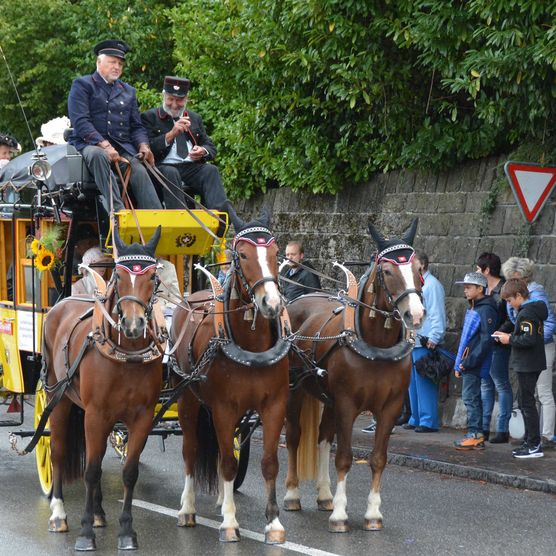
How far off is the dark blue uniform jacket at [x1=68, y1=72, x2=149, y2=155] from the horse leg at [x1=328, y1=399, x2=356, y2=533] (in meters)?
3.09

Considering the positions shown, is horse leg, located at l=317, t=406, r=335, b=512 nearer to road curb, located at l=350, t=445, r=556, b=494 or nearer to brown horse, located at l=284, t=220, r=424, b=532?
brown horse, located at l=284, t=220, r=424, b=532

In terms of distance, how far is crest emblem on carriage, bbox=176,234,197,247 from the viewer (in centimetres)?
941

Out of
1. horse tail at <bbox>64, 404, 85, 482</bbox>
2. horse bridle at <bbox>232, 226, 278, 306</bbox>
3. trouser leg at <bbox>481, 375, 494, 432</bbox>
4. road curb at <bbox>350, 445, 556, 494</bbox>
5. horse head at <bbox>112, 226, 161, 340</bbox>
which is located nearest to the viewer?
horse head at <bbox>112, 226, 161, 340</bbox>

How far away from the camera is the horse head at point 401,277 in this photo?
7.82m

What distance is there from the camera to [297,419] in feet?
30.3

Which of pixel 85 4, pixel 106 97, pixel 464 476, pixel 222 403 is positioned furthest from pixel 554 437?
pixel 85 4

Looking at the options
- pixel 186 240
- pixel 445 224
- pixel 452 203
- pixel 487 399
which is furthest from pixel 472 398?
pixel 186 240

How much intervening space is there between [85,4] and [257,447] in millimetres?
10403

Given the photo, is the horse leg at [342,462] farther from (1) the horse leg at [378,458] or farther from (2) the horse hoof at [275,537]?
(2) the horse hoof at [275,537]

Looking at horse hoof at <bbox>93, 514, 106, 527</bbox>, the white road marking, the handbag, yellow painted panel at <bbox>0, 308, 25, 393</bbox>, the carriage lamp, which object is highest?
the carriage lamp

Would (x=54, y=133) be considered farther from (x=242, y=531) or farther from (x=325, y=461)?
(x=242, y=531)

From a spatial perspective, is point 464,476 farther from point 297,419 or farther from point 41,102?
point 41,102

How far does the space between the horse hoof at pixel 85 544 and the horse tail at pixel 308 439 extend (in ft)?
6.63

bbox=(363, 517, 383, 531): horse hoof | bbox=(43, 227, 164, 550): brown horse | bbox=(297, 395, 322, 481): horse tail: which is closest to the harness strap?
bbox=(43, 227, 164, 550): brown horse
